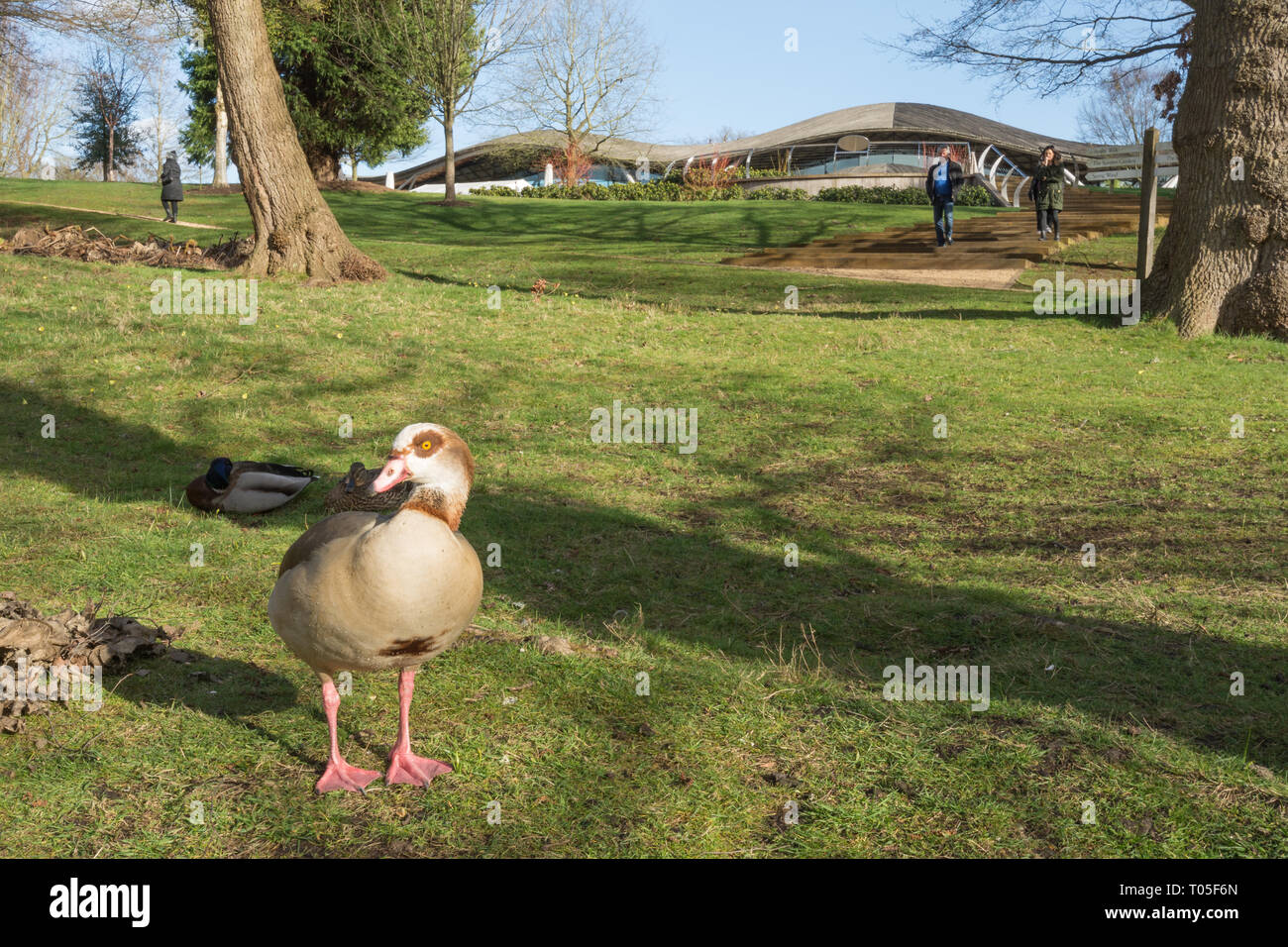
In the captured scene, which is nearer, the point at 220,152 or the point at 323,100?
the point at 323,100

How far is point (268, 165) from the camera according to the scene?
17.5 m

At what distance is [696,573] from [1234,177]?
40.8 ft

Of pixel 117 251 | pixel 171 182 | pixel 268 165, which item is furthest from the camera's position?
pixel 171 182

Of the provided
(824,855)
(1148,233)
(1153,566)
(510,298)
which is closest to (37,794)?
(824,855)

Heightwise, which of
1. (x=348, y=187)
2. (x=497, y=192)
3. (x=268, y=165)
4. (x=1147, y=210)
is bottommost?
(x=1147, y=210)

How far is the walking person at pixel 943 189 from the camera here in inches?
925

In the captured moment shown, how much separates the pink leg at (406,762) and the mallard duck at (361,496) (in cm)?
→ 197

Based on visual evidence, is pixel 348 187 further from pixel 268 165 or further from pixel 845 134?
pixel 845 134

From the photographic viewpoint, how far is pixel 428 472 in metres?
4.19

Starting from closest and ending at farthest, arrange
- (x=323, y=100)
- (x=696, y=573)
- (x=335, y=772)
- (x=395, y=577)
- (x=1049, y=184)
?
(x=395, y=577), (x=335, y=772), (x=696, y=573), (x=1049, y=184), (x=323, y=100)

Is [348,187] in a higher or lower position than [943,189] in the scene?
higher

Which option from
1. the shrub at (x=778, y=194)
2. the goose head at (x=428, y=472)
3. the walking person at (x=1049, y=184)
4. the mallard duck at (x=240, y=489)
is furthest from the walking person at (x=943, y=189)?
the shrub at (x=778, y=194)

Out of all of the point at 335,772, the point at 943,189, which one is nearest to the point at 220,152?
the point at 943,189

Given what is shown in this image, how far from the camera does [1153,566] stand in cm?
779
